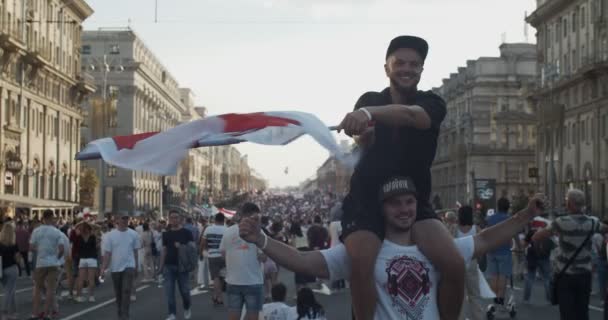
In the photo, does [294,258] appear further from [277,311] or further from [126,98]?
[126,98]

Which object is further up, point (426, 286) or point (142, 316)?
point (426, 286)

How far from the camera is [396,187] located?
14.9ft

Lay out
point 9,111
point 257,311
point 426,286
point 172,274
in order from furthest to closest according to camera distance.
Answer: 1. point 9,111
2. point 172,274
3. point 257,311
4. point 426,286

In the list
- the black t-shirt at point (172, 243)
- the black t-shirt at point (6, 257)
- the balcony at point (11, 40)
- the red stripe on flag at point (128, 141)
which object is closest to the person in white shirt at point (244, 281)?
the black t-shirt at point (172, 243)

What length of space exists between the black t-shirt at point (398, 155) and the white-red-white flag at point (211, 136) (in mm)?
209

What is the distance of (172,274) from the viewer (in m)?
15.2

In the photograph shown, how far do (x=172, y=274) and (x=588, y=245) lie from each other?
785cm

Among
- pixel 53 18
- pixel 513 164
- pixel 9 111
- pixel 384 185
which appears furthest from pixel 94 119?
pixel 513 164

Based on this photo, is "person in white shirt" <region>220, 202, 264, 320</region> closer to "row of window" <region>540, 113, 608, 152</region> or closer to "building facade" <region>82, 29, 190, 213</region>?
"row of window" <region>540, 113, 608, 152</region>

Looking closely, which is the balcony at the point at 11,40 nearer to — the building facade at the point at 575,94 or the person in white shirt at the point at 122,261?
the building facade at the point at 575,94

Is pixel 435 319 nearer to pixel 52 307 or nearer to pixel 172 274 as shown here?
pixel 172 274

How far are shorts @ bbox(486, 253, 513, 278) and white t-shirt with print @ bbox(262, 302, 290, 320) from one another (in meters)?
5.78

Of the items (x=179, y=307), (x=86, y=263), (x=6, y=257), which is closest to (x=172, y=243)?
(x=6, y=257)

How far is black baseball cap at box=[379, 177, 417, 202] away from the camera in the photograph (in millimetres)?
4520
